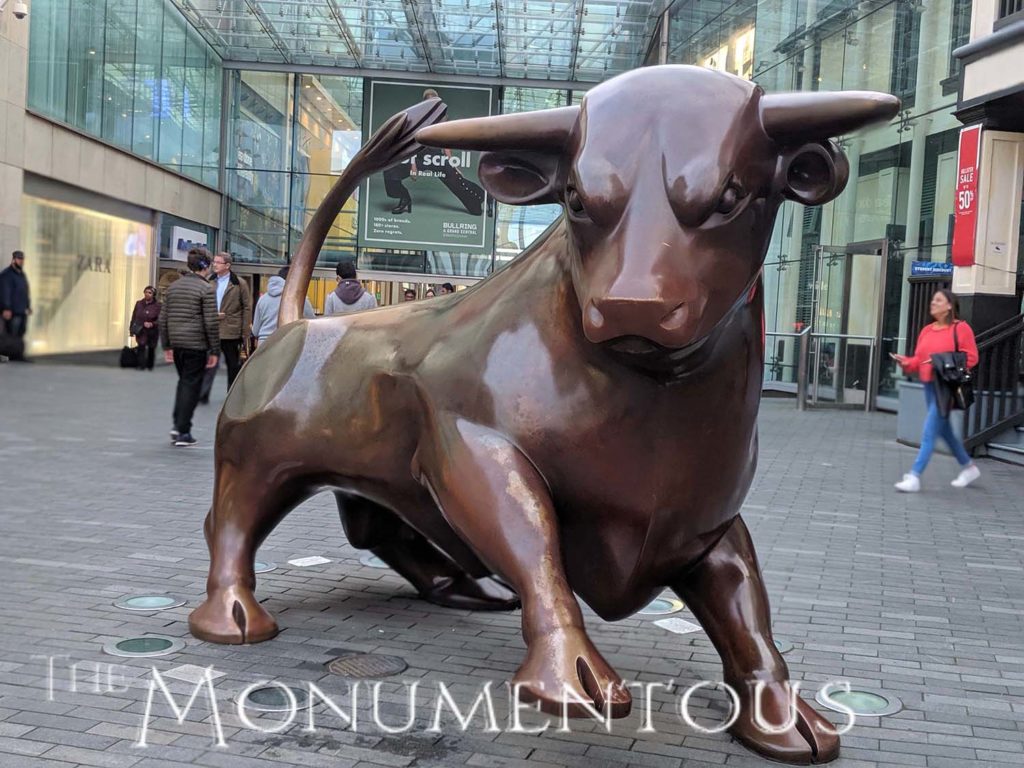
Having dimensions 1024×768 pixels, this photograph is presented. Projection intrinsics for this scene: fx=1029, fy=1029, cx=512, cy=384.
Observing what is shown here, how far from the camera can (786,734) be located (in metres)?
2.76

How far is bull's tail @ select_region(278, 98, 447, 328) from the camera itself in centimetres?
366

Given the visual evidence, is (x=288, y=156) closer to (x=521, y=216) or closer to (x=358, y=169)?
(x=521, y=216)

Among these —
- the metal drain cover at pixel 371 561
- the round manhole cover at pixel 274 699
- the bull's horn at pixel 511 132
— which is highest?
the bull's horn at pixel 511 132

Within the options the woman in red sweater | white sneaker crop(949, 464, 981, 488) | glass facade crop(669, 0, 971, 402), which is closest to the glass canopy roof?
glass facade crop(669, 0, 971, 402)

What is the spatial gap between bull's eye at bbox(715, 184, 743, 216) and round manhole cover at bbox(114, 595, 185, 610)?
2.87m

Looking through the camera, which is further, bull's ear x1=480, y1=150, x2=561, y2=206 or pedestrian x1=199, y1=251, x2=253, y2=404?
pedestrian x1=199, y1=251, x2=253, y2=404

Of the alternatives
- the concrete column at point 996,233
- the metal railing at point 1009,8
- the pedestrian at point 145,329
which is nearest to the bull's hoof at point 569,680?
the concrete column at point 996,233

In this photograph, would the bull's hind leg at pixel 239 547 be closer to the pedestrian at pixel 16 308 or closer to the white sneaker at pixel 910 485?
the white sneaker at pixel 910 485

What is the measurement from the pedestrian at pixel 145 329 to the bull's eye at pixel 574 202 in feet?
60.9

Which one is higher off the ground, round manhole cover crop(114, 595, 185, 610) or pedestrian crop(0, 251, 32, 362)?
pedestrian crop(0, 251, 32, 362)

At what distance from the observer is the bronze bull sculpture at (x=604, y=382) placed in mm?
2135

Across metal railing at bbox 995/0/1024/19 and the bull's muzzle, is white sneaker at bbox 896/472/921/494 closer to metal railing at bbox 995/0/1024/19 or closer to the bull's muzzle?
metal railing at bbox 995/0/1024/19

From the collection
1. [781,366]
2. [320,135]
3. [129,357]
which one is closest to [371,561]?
[781,366]

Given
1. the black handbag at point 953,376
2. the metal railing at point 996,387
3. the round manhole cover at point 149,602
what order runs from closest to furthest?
the round manhole cover at point 149,602 < the black handbag at point 953,376 < the metal railing at point 996,387
